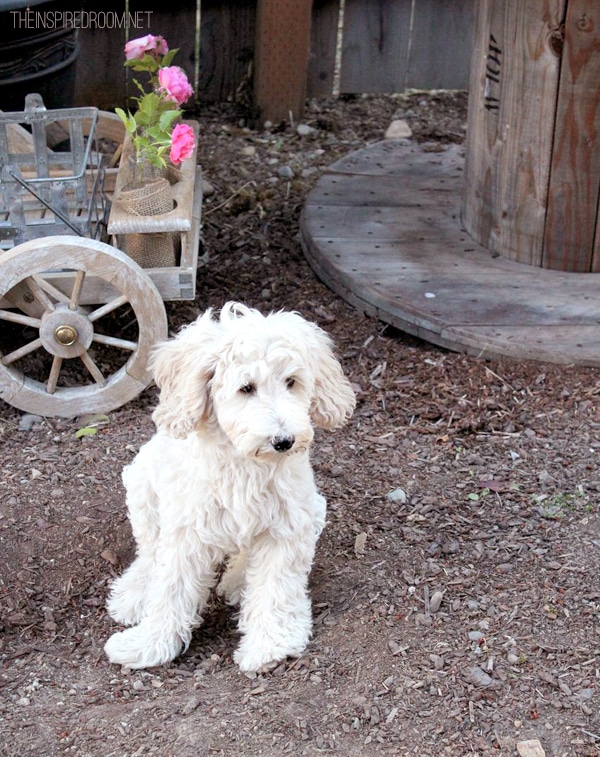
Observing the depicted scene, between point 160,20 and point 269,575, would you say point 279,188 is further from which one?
point 269,575

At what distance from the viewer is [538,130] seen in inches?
204

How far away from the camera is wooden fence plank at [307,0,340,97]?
27.0ft

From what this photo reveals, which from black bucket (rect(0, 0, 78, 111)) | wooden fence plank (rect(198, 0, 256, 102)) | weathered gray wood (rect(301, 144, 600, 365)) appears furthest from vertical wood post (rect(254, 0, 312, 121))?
black bucket (rect(0, 0, 78, 111))

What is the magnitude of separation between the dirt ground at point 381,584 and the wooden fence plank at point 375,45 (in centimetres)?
368

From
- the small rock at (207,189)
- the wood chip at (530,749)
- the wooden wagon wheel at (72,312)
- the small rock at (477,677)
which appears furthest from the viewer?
the small rock at (207,189)

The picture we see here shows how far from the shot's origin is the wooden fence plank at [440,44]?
27.6 feet

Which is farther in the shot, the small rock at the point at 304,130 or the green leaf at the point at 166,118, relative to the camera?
the small rock at the point at 304,130

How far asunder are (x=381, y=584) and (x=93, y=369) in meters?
1.71

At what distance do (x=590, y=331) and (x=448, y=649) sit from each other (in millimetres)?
2170

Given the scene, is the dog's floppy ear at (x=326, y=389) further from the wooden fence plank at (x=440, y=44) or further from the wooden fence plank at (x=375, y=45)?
the wooden fence plank at (x=440, y=44)

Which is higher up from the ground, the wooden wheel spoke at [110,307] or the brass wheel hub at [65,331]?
the wooden wheel spoke at [110,307]

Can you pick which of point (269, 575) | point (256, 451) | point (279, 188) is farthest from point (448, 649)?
point (279, 188)

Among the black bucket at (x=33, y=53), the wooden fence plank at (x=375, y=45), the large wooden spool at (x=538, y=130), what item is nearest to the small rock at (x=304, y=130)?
the wooden fence plank at (x=375, y=45)

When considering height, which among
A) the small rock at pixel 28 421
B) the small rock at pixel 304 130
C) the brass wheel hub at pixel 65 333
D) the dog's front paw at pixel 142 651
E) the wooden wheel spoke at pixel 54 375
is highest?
the small rock at pixel 304 130
